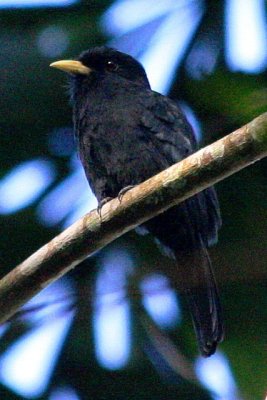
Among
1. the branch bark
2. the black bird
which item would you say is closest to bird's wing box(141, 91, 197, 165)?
the black bird

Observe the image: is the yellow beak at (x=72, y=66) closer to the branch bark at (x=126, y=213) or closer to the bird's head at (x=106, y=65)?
the bird's head at (x=106, y=65)

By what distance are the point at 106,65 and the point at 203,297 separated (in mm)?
1365

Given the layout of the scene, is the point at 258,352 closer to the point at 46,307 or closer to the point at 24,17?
the point at 46,307

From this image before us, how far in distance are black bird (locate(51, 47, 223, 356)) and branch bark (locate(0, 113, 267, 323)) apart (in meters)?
0.71

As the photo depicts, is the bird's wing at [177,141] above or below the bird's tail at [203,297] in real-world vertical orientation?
above

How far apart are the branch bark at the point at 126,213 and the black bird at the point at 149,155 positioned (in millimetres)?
712

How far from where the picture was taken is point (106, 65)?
17.2ft

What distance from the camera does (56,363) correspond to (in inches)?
197

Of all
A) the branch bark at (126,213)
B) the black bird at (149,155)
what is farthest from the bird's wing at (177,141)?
the branch bark at (126,213)

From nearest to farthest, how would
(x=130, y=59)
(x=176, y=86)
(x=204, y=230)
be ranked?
(x=204, y=230) < (x=176, y=86) < (x=130, y=59)

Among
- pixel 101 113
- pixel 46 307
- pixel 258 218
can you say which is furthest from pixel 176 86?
pixel 46 307

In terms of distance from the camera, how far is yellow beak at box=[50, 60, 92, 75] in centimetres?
507

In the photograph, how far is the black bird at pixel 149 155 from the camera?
448 cm

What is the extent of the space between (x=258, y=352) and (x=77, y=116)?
133 centimetres
